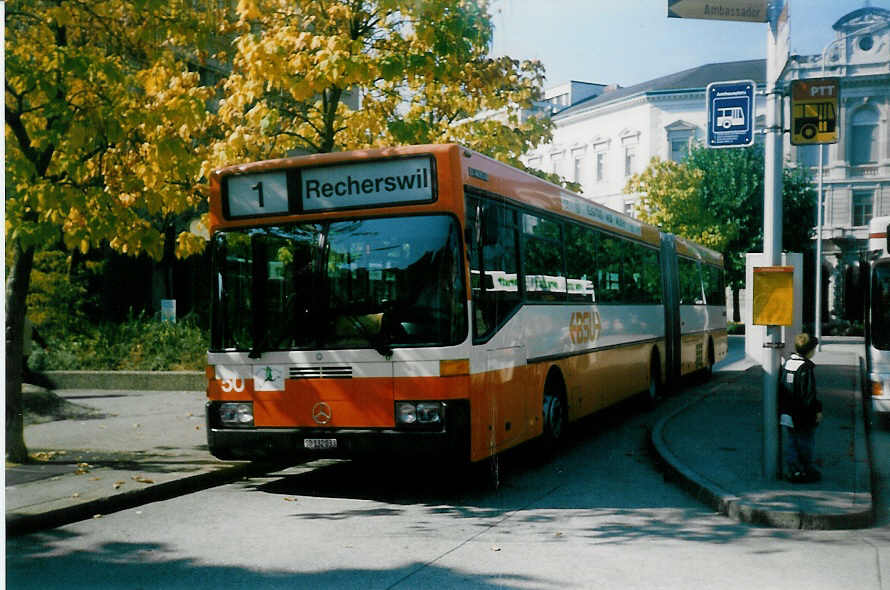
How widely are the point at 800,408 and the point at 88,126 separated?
687cm

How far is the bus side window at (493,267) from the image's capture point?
808cm

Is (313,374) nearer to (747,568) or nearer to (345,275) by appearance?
(345,275)

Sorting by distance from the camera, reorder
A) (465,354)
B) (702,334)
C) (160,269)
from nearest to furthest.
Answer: (465,354), (702,334), (160,269)

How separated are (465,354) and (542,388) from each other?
2.32 meters

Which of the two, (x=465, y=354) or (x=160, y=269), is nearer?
(x=465, y=354)

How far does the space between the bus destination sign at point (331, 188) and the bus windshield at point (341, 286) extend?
17cm

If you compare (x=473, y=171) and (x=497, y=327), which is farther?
(x=497, y=327)

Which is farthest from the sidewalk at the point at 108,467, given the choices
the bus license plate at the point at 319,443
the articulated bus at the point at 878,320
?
the articulated bus at the point at 878,320

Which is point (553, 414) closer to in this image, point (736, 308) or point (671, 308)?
point (671, 308)

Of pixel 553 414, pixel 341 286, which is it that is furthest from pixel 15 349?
pixel 553 414

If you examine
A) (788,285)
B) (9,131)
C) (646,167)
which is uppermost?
(646,167)

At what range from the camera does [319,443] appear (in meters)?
8.02

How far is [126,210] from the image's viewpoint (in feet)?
30.3

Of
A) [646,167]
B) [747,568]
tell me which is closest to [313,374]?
[747,568]
